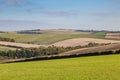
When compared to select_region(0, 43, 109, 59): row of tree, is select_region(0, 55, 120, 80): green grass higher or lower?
higher

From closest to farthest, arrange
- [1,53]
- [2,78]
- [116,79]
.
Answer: [116,79] < [2,78] < [1,53]

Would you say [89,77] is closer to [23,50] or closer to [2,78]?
[2,78]

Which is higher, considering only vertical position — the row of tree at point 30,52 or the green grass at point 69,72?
the green grass at point 69,72

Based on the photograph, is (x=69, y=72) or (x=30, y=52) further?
(x=30, y=52)

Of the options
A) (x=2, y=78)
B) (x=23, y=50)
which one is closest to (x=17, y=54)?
(x=23, y=50)

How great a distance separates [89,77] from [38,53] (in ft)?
372

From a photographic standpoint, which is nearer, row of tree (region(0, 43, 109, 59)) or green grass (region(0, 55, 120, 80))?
green grass (region(0, 55, 120, 80))

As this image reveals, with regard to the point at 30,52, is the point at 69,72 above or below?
above

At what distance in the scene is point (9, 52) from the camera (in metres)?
136

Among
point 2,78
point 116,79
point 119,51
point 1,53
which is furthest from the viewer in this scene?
point 1,53

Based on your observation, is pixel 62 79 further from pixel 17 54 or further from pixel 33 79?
Result: pixel 17 54

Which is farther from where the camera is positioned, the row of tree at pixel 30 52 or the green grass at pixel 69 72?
the row of tree at pixel 30 52

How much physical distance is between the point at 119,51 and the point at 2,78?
108 ft

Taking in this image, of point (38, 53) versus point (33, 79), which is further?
point (38, 53)
